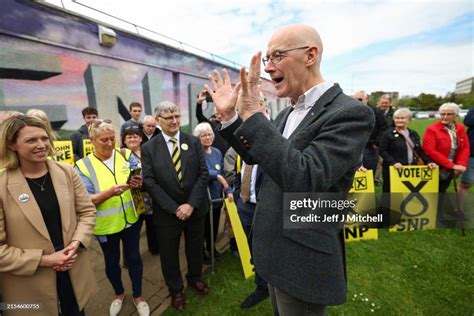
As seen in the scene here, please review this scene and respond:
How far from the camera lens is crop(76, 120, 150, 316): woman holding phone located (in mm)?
2574

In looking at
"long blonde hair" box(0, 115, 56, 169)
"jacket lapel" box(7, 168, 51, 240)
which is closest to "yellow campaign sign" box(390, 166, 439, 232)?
"jacket lapel" box(7, 168, 51, 240)

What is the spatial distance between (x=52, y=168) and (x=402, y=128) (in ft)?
17.7

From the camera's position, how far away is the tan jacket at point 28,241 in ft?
5.90

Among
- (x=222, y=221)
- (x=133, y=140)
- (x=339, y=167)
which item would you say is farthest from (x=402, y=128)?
(x=133, y=140)

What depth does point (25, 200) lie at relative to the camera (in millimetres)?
1852

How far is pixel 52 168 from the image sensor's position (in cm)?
206

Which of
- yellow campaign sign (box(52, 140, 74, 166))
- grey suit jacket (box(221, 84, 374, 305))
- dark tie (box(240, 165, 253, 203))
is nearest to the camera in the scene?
grey suit jacket (box(221, 84, 374, 305))

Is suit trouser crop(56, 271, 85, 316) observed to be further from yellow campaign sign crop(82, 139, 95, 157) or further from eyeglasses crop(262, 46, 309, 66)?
yellow campaign sign crop(82, 139, 95, 157)

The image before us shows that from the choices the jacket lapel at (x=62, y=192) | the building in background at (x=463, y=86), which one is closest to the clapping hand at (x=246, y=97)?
the jacket lapel at (x=62, y=192)

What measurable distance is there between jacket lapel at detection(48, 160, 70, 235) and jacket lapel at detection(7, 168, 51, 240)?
139mm

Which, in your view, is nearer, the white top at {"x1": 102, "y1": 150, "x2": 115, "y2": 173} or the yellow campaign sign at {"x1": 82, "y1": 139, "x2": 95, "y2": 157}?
the white top at {"x1": 102, "y1": 150, "x2": 115, "y2": 173}

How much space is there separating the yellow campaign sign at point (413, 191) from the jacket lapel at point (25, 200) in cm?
513

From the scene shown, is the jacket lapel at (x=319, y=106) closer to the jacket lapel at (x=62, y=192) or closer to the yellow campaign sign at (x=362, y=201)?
the jacket lapel at (x=62, y=192)

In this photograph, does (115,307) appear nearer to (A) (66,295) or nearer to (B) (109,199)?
(A) (66,295)
